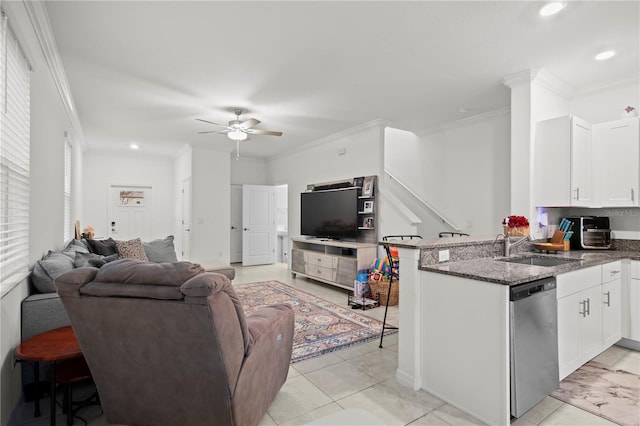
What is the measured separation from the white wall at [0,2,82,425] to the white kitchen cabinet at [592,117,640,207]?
16.1 ft

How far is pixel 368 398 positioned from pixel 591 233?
297cm

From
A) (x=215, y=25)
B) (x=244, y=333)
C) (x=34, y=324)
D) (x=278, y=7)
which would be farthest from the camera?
(x=215, y=25)

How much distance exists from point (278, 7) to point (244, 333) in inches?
85.5

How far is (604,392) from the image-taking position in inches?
91.0

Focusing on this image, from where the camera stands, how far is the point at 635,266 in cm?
302

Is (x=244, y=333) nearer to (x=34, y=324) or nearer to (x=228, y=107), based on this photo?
(x=34, y=324)

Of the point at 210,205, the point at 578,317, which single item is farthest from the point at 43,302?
the point at 210,205

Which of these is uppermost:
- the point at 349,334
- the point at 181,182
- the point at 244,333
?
the point at 181,182

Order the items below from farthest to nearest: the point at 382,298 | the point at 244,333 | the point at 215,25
Answer: the point at 382,298, the point at 215,25, the point at 244,333

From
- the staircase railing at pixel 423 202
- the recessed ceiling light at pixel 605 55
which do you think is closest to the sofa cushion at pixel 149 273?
the recessed ceiling light at pixel 605 55

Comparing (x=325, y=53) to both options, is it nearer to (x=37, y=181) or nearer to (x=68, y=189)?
(x=37, y=181)

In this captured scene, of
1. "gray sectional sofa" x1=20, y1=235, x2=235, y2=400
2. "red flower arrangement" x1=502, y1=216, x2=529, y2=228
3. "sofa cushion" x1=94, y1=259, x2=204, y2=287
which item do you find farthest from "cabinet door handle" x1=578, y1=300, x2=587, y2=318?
"gray sectional sofa" x1=20, y1=235, x2=235, y2=400

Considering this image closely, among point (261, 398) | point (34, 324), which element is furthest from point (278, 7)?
point (34, 324)

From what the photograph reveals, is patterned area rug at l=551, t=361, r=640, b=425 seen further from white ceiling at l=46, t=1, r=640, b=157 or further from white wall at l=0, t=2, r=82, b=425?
white wall at l=0, t=2, r=82, b=425
